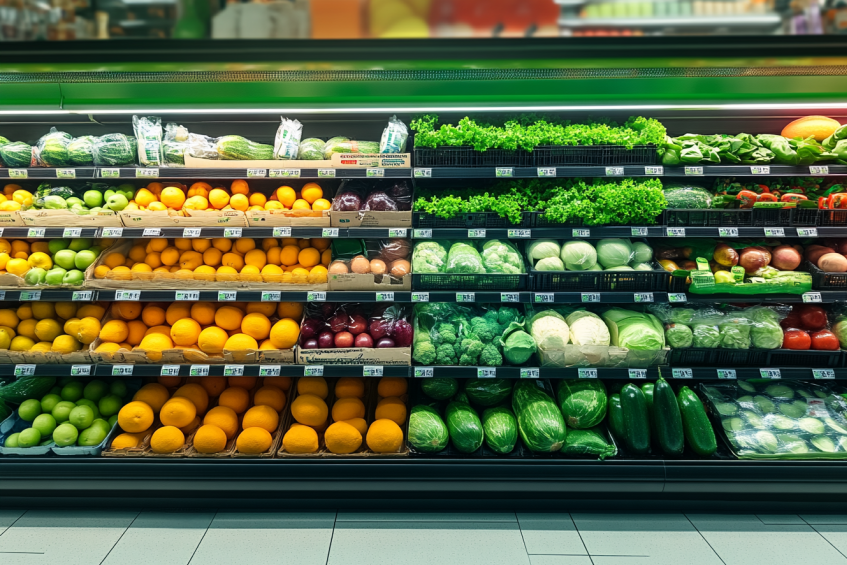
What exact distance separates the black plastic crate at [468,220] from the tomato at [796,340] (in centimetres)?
179

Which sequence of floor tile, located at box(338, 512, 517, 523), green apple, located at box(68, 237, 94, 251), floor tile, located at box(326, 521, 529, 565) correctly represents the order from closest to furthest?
floor tile, located at box(326, 521, 529, 565), floor tile, located at box(338, 512, 517, 523), green apple, located at box(68, 237, 94, 251)

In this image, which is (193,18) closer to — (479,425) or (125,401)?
(479,425)

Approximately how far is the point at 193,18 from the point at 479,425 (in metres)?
2.43

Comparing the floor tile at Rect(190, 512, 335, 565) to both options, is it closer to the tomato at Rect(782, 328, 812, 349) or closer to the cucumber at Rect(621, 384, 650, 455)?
the cucumber at Rect(621, 384, 650, 455)

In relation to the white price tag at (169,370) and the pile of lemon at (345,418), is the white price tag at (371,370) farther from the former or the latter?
the white price tag at (169,370)

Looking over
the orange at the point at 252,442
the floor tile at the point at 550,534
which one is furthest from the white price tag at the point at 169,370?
the floor tile at the point at 550,534

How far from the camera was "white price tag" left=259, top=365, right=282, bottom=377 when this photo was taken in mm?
2791

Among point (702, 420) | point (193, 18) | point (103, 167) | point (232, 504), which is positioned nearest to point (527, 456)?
point (702, 420)

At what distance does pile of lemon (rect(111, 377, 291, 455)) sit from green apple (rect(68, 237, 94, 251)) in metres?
1.00

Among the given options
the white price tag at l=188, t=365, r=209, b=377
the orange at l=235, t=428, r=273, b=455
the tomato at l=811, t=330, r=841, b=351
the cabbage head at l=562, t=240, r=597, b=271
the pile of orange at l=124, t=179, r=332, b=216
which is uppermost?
the pile of orange at l=124, t=179, r=332, b=216

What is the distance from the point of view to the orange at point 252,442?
2.69 meters

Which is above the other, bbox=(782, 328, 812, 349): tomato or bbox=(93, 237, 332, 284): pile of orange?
bbox=(93, 237, 332, 284): pile of orange

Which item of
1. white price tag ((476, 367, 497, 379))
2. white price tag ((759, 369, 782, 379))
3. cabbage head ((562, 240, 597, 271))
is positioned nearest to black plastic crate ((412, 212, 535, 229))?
cabbage head ((562, 240, 597, 271))

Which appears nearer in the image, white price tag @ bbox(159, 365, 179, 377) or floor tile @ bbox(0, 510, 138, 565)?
floor tile @ bbox(0, 510, 138, 565)
